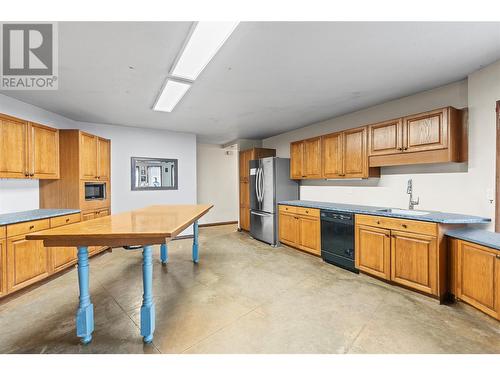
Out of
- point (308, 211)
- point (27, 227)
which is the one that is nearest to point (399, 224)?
point (308, 211)

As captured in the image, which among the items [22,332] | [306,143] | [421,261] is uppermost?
[306,143]

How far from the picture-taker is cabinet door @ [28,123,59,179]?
125 inches

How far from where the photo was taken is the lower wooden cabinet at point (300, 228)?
3.89 metres

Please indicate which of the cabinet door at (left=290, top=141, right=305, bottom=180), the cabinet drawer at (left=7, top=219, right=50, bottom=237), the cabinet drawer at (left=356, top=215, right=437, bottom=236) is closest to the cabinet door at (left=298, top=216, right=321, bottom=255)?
the cabinet drawer at (left=356, top=215, right=437, bottom=236)

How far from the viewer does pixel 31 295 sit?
2682mm

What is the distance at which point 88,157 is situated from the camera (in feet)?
12.7

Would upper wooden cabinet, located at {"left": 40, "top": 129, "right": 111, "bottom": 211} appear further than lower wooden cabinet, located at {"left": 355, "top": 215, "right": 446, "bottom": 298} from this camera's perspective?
Yes

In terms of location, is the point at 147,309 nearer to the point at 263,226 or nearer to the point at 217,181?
the point at 263,226

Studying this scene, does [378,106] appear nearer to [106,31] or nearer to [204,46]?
[204,46]

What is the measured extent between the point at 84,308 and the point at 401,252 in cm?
324

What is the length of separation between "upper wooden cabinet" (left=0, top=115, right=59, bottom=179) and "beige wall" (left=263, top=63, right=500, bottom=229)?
15.4 ft

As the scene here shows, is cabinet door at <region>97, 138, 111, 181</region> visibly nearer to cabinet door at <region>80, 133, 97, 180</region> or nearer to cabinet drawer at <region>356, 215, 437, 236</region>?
cabinet door at <region>80, 133, 97, 180</region>

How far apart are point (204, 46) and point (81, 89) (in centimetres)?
195
